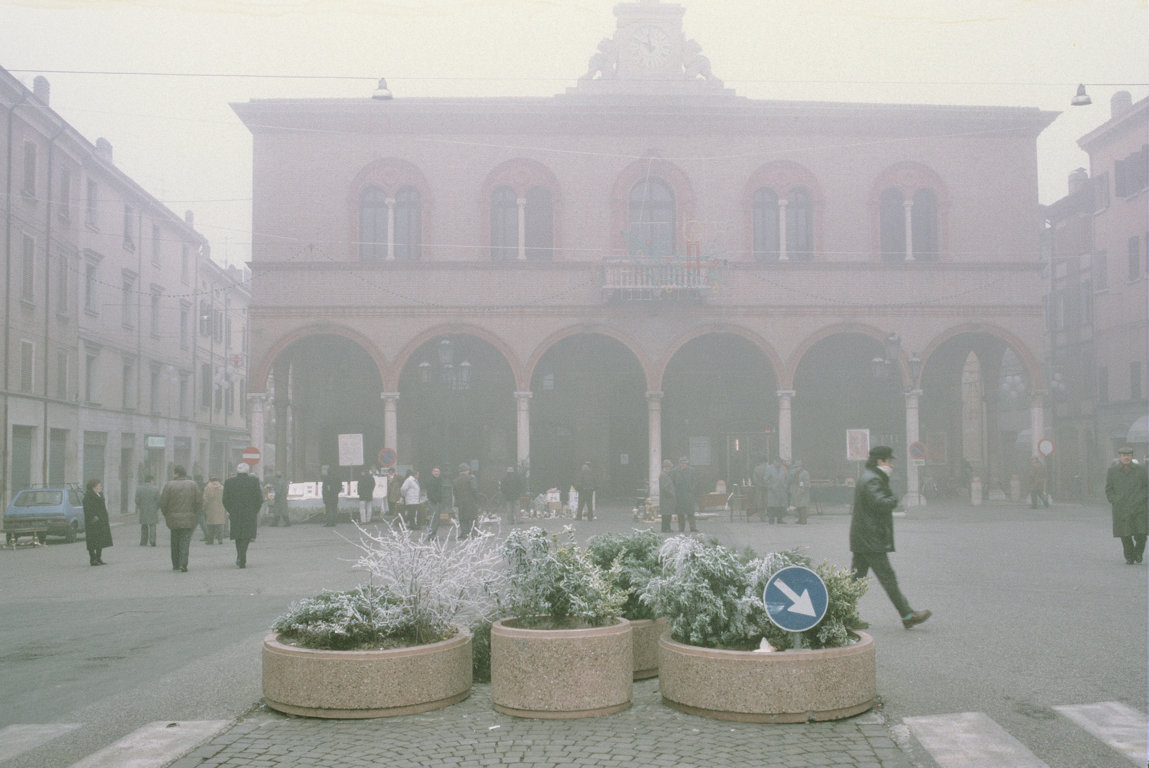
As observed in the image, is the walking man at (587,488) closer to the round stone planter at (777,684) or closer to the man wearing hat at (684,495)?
the man wearing hat at (684,495)

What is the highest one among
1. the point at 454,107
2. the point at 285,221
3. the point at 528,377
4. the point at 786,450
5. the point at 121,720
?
the point at 454,107

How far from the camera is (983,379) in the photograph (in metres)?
33.8

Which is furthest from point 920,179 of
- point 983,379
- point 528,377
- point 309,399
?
point 309,399

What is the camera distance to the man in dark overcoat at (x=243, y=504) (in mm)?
16312

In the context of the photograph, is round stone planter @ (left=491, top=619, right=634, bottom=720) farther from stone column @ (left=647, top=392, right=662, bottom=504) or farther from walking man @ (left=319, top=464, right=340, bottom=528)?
stone column @ (left=647, top=392, right=662, bottom=504)

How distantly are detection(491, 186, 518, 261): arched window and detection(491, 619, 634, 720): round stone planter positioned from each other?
81.6 ft

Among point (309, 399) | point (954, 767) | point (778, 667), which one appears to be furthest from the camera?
point (309, 399)

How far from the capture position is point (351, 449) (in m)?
28.3

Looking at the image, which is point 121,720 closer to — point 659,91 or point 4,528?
point 4,528

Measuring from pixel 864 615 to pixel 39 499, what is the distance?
791 inches

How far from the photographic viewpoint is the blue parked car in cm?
2327

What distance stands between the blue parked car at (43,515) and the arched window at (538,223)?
13.2 m

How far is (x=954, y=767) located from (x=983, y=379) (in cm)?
3060

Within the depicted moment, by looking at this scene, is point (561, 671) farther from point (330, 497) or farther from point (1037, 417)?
point (1037, 417)
